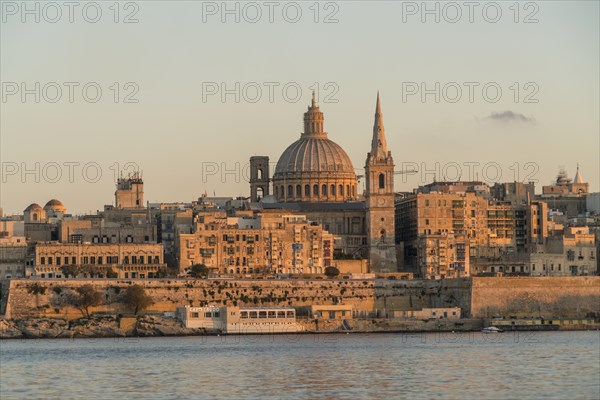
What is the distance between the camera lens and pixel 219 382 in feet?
199

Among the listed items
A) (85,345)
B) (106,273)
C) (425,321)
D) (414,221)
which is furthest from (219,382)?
(414,221)

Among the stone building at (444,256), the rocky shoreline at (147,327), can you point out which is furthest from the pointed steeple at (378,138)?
the rocky shoreline at (147,327)

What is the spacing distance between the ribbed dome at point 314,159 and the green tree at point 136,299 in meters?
27.3

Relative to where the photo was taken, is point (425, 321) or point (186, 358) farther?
point (425, 321)

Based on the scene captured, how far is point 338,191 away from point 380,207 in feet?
31.2

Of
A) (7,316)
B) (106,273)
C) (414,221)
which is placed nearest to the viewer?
(7,316)

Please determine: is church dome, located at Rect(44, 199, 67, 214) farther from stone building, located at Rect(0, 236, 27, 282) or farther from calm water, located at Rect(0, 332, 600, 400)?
calm water, located at Rect(0, 332, 600, 400)

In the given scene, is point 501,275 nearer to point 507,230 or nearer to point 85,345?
point 507,230

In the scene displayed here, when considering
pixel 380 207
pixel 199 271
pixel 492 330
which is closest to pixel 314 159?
pixel 380 207

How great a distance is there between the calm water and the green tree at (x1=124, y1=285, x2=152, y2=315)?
381 inches

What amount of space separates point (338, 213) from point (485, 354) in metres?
47.1

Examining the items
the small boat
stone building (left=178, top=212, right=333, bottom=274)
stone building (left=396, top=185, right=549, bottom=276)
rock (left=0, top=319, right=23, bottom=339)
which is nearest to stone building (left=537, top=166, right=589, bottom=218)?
stone building (left=396, top=185, right=549, bottom=276)

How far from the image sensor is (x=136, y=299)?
9888 centimetres

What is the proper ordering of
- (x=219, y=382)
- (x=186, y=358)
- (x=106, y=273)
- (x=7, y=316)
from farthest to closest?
(x=106, y=273) < (x=7, y=316) < (x=186, y=358) < (x=219, y=382)
